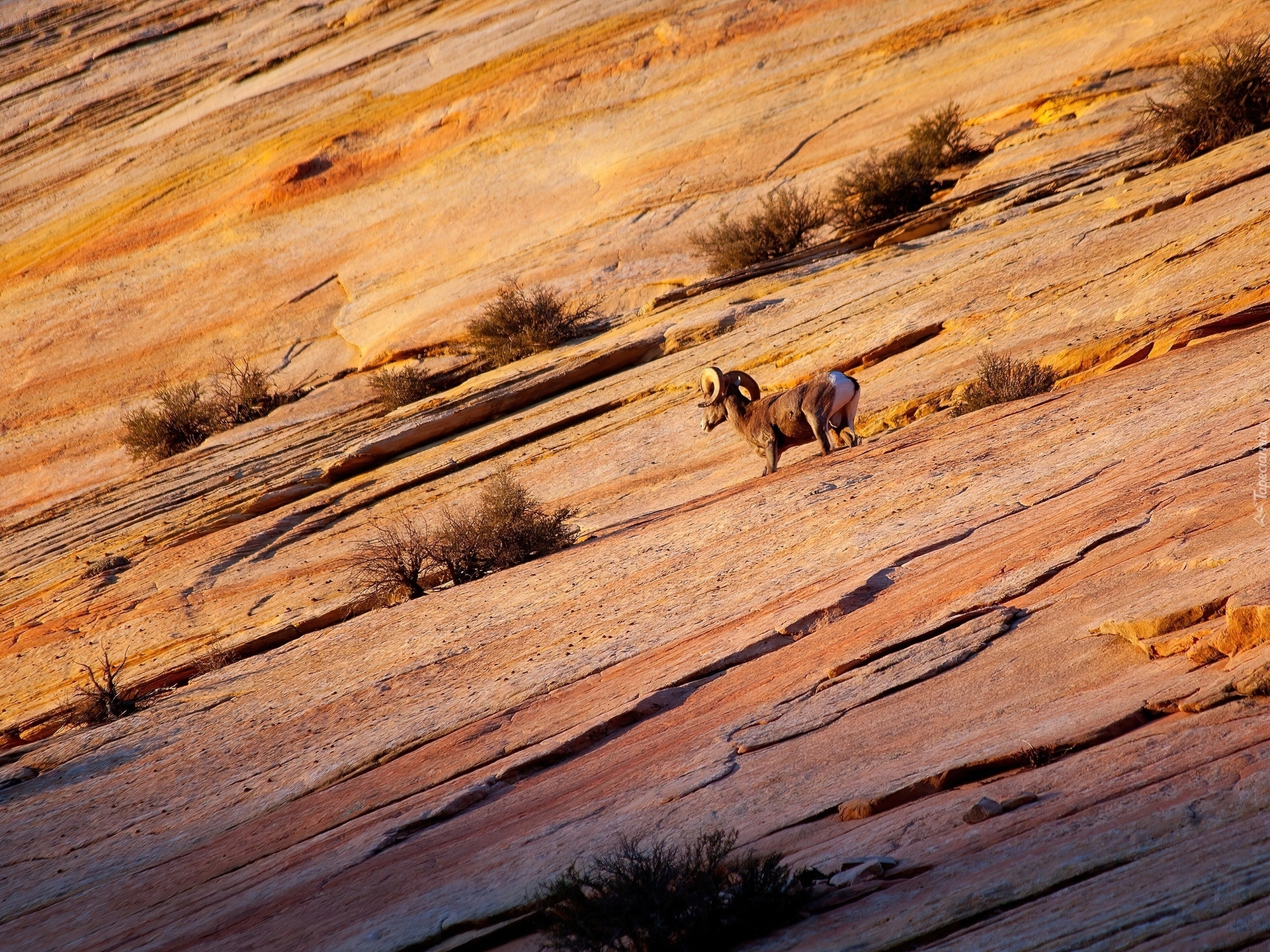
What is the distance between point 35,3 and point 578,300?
22043mm

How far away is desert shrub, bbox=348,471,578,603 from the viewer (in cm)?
977

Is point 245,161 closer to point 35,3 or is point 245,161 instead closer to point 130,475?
point 130,475

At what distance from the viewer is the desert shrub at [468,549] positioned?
9.77 meters

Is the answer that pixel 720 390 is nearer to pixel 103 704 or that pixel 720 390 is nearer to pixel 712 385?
pixel 712 385

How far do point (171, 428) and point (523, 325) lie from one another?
621 centimetres

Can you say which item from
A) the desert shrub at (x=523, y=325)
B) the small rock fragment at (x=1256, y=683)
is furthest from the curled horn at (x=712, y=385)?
the small rock fragment at (x=1256, y=683)

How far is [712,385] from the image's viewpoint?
10422 mm

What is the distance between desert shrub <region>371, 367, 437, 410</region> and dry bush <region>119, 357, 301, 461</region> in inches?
108

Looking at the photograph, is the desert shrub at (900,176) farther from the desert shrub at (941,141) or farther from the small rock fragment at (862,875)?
the small rock fragment at (862,875)

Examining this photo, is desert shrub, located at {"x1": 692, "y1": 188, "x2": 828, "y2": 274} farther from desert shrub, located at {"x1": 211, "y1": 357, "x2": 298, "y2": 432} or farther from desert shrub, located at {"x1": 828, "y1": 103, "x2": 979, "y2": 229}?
desert shrub, located at {"x1": 211, "y1": 357, "x2": 298, "y2": 432}

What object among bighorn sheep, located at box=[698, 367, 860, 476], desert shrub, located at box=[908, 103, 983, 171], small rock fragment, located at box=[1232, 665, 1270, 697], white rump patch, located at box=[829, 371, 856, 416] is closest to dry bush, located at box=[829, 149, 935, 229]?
desert shrub, located at box=[908, 103, 983, 171]

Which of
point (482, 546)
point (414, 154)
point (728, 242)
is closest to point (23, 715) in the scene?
point (482, 546)

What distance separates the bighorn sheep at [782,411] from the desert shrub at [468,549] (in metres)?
1.79

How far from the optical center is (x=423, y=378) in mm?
16484
